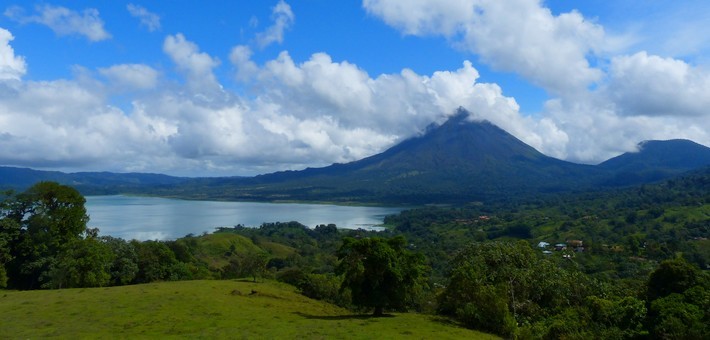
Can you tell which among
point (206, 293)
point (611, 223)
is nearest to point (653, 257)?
point (611, 223)

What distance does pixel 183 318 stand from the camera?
2423cm

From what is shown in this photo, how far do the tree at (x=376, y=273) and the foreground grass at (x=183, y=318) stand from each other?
1.25 meters

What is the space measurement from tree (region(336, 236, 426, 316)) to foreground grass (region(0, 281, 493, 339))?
125 centimetres

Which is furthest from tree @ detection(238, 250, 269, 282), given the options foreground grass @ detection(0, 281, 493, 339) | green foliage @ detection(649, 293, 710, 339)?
green foliage @ detection(649, 293, 710, 339)

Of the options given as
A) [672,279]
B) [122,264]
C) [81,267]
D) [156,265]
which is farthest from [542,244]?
[81,267]

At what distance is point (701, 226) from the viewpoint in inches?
4144

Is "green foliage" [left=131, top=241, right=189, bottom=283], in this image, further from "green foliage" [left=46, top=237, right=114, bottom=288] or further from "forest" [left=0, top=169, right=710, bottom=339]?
"green foliage" [left=46, top=237, right=114, bottom=288]

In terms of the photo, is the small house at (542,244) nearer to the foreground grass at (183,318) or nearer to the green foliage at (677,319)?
the foreground grass at (183,318)

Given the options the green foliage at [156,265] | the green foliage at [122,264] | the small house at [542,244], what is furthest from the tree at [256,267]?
the small house at [542,244]

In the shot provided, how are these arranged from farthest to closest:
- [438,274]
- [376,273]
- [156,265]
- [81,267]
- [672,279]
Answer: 1. [438,274]
2. [156,265]
3. [81,267]
4. [376,273]
5. [672,279]

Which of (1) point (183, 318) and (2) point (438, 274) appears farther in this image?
(2) point (438, 274)

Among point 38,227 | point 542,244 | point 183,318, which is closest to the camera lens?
point 183,318

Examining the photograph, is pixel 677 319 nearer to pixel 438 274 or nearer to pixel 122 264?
pixel 122 264

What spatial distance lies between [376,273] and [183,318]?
11056 millimetres
